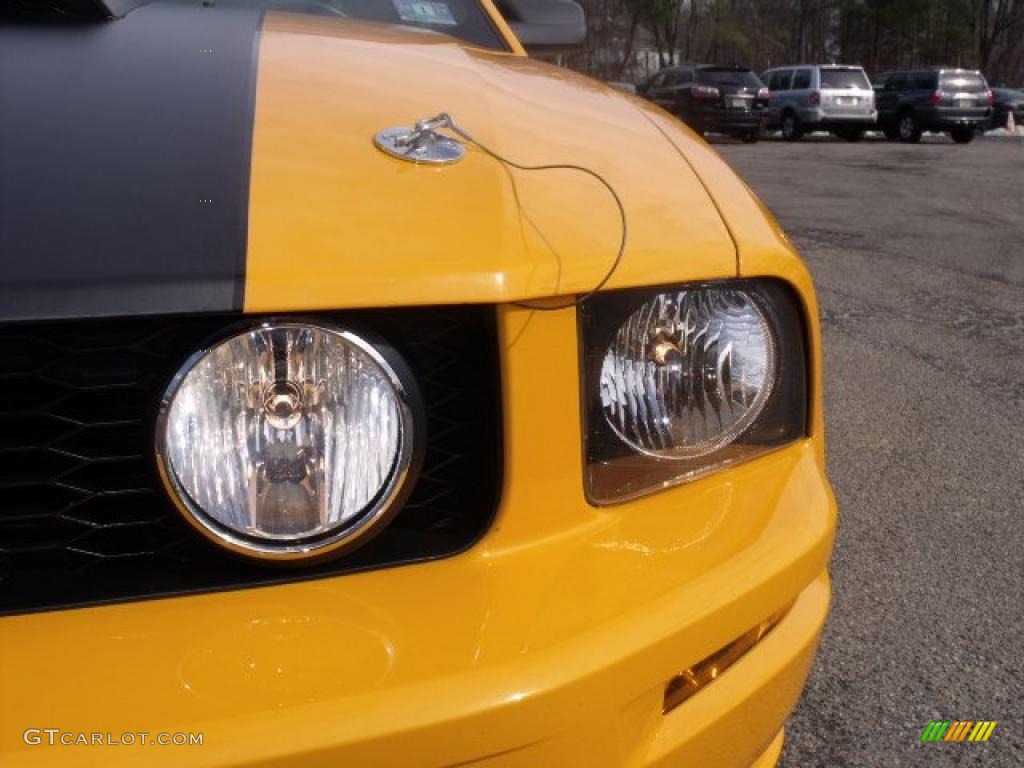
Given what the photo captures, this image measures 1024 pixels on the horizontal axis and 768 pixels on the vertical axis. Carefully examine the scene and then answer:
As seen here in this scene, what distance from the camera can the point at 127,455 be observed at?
3.57ft

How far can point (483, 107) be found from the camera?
4.78 ft

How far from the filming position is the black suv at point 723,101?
2098 centimetres

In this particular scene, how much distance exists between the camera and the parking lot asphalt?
2.01 metres

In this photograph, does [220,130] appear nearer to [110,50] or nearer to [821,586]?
[110,50]

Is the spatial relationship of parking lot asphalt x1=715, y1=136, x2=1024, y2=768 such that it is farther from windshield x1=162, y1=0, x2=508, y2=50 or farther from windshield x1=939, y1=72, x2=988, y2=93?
windshield x1=939, y1=72, x2=988, y2=93

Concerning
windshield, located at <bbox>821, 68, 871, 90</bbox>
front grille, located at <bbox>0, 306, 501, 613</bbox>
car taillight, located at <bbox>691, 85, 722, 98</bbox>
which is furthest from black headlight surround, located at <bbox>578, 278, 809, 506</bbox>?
windshield, located at <bbox>821, 68, 871, 90</bbox>

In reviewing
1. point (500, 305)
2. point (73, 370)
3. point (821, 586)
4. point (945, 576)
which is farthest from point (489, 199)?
point (945, 576)

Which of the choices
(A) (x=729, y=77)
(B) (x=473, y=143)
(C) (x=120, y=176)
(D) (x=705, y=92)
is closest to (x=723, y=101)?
(D) (x=705, y=92)

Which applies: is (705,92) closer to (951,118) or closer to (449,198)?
(951,118)

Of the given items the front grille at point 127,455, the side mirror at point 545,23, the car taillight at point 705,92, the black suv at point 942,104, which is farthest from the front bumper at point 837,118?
the front grille at point 127,455

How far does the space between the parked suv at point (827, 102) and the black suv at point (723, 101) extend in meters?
1.74

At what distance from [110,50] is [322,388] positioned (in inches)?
28.5

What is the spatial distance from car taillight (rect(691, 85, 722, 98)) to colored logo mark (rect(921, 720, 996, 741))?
66.8 ft

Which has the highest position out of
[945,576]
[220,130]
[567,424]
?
[220,130]
